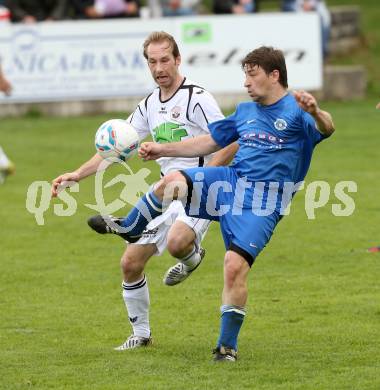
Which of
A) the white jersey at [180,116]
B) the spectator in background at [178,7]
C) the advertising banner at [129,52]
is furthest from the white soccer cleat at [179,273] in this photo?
the spectator in background at [178,7]

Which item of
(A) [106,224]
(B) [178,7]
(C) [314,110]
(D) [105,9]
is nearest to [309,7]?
(B) [178,7]

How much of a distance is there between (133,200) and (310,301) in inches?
227

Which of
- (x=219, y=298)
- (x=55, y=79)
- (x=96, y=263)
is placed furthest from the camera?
(x=55, y=79)

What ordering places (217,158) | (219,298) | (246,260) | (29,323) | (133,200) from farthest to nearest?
(133,200) → (219,298) → (29,323) → (217,158) → (246,260)

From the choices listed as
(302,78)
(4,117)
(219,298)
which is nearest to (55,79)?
(4,117)

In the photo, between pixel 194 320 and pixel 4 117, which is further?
pixel 4 117

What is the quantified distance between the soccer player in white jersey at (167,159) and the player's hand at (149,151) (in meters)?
0.59

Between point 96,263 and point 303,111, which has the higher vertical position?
point 303,111

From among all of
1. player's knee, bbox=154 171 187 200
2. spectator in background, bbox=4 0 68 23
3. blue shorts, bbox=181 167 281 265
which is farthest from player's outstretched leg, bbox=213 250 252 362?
spectator in background, bbox=4 0 68 23

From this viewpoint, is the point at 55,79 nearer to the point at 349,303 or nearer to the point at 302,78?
the point at 302,78

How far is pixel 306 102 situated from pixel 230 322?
5.04ft

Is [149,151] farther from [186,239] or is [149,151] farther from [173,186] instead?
[186,239]

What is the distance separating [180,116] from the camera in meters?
8.80

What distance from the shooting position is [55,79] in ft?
74.3
